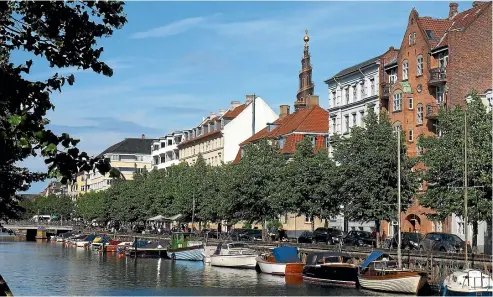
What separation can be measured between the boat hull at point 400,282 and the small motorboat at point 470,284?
5341 millimetres

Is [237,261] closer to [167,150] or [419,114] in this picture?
[419,114]

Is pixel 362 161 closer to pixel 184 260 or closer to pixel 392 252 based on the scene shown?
pixel 392 252

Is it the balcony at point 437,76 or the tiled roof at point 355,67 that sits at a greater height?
the tiled roof at point 355,67

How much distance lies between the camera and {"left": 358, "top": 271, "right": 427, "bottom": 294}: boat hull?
147ft

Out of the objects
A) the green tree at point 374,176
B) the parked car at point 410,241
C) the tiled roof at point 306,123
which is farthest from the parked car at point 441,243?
the tiled roof at point 306,123

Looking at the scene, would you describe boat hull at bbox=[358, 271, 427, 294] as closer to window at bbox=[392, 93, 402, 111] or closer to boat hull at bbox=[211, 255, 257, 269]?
boat hull at bbox=[211, 255, 257, 269]

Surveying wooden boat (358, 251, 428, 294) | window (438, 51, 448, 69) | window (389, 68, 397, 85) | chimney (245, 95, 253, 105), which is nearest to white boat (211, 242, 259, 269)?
wooden boat (358, 251, 428, 294)

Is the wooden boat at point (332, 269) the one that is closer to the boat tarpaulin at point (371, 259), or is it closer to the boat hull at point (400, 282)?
the boat tarpaulin at point (371, 259)

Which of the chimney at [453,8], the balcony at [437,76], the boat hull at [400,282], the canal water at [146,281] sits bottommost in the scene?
the canal water at [146,281]

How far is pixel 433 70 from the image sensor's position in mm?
75375

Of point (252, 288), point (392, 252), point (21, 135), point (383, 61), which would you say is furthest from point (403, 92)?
point (21, 135)

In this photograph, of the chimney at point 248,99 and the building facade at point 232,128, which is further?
the chimney at point 248,99

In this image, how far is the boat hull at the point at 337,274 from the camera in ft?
170

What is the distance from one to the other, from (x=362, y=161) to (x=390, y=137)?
321 cm
